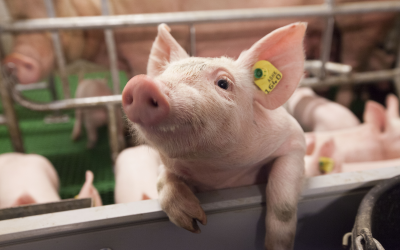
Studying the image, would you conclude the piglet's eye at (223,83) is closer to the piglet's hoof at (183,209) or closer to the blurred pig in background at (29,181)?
the piglet's hoof at (183,209)

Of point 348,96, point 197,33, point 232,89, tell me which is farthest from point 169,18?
point 348,96

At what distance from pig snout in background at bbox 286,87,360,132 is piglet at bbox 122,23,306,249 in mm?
1218

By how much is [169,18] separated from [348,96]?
1.94m

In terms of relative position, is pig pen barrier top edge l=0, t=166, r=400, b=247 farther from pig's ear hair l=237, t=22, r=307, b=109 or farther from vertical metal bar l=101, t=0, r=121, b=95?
vertical metal bar l=101, t=0, r=121, b=95

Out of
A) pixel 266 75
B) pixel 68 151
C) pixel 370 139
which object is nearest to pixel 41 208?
pixel 266 75

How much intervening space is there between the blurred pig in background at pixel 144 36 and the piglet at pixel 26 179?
48 centimetres

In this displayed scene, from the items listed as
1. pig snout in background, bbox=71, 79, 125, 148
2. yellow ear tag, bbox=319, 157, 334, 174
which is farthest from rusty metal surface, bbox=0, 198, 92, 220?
pig snout in background, bbox=71, 79, 125, 148

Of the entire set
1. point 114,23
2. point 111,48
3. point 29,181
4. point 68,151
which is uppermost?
point 114,23

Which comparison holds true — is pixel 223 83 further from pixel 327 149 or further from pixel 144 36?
pixel 144 36

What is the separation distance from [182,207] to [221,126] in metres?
0.26

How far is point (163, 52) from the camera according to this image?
1.04m

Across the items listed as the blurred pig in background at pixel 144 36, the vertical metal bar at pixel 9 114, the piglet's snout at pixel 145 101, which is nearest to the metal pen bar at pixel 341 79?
the blurred pig in background at pixel 144 36

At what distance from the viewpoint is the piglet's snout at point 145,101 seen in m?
0.60

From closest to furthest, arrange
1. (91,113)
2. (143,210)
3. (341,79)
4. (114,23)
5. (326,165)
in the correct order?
→ (143,210)
(326,165)
(114,23)
(341,79)
(91,113)
